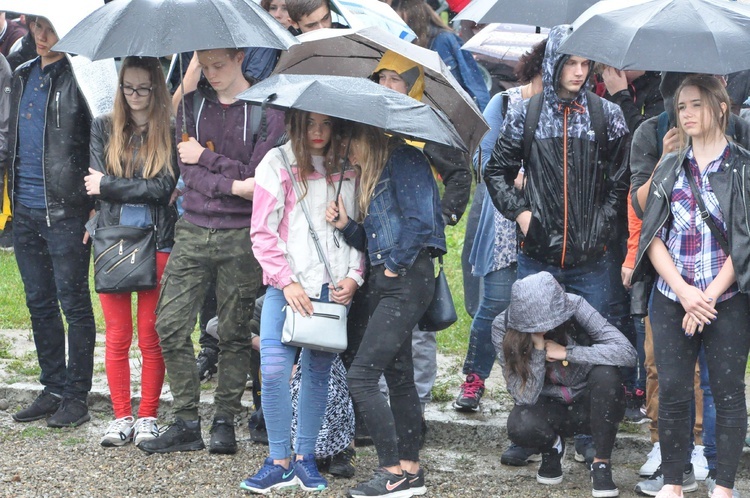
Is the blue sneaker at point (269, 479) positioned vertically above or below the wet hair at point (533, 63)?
below

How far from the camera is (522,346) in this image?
5.75 metres

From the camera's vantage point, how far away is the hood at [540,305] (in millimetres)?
5641

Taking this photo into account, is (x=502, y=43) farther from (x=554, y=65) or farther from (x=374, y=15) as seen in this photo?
(x=554, y=65)

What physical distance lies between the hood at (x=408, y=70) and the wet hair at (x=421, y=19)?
184 cm

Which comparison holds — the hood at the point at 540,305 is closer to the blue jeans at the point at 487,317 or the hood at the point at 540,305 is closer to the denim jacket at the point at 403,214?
the denim jacket at the point at 403,214

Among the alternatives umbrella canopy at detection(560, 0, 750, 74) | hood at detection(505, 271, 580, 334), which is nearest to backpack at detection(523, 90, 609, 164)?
umbrella canopy at detection(560, 0, 750, 74)

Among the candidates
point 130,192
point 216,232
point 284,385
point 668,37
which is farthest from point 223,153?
point 668,37

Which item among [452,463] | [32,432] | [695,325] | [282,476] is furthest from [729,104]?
[32,432]

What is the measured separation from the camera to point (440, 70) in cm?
564

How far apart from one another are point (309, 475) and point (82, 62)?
2.74m

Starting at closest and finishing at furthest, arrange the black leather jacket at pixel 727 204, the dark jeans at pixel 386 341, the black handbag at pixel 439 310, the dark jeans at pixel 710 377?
the black leather jacket at pixel 727 204, the dark jeans at pixel 710 377, the dark jeans at pixel 386 341, the black handbag at pixel 439 310

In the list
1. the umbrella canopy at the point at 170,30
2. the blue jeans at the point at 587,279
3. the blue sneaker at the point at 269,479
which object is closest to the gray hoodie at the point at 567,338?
the blue jeans at the point at 587,279

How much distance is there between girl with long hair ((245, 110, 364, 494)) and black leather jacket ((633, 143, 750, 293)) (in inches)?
55.3

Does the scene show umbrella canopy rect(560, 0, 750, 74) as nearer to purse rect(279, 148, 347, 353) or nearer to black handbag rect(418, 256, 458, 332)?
black handbag rect(418, 256, 458, 332)
